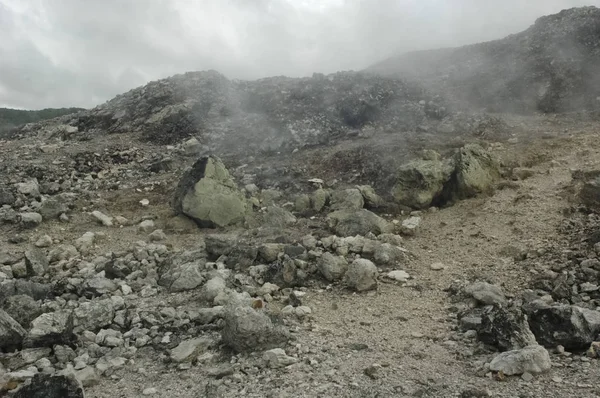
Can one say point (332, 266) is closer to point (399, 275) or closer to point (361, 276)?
point (361, 276)

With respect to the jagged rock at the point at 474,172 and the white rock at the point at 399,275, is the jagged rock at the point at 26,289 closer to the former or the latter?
the white rock at the point at 399,275

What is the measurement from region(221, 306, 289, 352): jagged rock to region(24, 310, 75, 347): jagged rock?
173 centimetres

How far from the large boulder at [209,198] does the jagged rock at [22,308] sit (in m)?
4.05

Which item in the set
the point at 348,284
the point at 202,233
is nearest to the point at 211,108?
the point at 202,233

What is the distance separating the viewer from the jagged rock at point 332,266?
682 centimetres

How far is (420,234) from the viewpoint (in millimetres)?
8547

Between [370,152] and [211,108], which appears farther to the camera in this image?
[211,108]

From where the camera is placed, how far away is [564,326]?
4688 mm

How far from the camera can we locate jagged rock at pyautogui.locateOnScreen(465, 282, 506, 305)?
19.2 ft

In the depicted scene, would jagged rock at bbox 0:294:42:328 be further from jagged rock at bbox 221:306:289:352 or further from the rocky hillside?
the rocky hillside

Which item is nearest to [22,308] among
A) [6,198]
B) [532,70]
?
[6,198]

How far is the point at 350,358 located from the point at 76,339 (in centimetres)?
302

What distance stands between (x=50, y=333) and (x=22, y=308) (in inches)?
37.2

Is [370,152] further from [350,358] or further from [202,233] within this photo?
[350,358]
